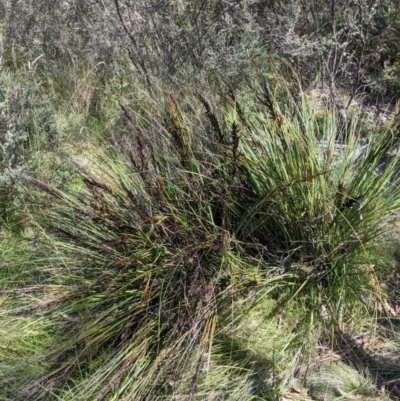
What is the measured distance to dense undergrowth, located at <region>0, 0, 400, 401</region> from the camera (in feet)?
8.31

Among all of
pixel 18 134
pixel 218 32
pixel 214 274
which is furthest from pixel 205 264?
pixel 218 32

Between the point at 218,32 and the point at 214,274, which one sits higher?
the point at 218,32

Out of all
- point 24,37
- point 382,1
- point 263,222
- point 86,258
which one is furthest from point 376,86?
point 24,37

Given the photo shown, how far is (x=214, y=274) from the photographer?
2717mm

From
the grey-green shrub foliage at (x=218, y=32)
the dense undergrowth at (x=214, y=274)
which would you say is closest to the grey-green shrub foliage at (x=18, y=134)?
the dense undergrowth at (x=214, y=274)

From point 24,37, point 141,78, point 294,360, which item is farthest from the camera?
point 24,37

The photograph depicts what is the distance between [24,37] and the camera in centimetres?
531

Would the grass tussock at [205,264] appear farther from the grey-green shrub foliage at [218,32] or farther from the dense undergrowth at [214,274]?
the grey-green shrub foliage at [218,32]

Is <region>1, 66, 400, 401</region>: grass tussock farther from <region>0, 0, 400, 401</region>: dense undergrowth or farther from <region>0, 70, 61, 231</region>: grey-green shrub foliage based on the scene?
<region>0, 70, 61, 231</region>: grey-green shrub foliage

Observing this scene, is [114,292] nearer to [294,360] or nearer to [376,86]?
[294,360]

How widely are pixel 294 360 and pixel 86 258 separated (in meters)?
1.25

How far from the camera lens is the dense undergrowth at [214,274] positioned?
2533mm

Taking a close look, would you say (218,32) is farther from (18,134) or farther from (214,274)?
(214,274)

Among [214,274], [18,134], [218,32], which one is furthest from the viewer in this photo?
[218,32]
